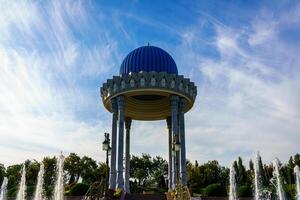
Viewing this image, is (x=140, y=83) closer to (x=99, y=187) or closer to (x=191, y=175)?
(x=99, y=187)

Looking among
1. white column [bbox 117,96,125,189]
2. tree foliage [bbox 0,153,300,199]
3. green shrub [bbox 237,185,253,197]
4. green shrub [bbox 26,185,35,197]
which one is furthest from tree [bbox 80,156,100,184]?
green shrub [bbox 237,185,253,197]

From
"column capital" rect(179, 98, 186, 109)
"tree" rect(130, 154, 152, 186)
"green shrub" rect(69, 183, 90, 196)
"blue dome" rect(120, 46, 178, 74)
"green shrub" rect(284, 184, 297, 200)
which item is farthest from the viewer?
"tree" rect(130, 154, 152, 186)

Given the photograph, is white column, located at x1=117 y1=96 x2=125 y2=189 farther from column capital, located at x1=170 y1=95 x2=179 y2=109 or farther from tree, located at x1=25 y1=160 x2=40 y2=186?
tree, located at x1=25 y1=160 x2=40 y2=186

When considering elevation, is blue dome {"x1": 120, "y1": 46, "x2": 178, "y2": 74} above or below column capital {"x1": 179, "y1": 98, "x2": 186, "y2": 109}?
above

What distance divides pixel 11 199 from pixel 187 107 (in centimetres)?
1707

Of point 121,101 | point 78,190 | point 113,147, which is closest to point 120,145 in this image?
point 113,147

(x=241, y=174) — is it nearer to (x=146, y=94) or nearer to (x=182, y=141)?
(x=182, y=141)

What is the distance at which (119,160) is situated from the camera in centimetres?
2752

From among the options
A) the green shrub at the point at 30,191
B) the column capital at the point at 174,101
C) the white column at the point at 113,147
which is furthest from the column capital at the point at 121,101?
the green shrub at the point at 30,191

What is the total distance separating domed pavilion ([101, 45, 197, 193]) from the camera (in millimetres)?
27672

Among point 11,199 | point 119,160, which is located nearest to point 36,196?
point 11,199

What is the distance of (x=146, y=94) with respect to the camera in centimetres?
2955

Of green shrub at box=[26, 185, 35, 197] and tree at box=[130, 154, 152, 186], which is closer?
green shrub at box=[26, 185, 35, 197]

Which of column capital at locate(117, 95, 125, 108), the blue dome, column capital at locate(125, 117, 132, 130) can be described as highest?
the blue dome
